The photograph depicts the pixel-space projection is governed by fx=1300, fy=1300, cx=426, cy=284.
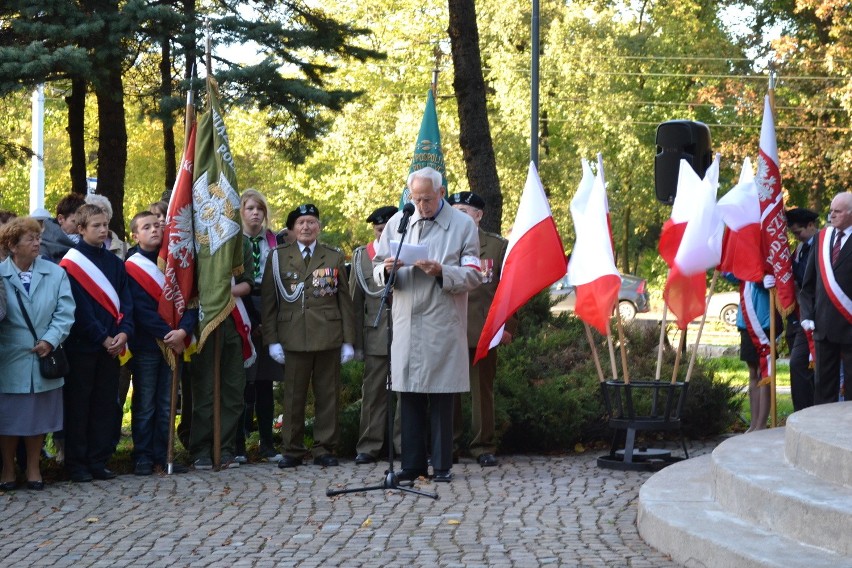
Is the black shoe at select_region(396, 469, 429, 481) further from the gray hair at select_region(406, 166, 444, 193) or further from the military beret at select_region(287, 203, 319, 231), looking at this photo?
the military beret at select_region(287, 203, 319, 231)

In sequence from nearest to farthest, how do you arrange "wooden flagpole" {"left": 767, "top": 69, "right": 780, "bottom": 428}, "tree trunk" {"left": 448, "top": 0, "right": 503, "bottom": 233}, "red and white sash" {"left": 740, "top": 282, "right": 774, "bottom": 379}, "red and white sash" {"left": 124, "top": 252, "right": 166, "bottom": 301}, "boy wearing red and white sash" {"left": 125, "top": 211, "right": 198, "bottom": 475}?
"boy wearing red and white sash" {"left": 125, "top": 211, "right": 198, "bottom": 475} < "red and white sash" {"left": 124, "top": 252, "right": 166, "bottom": 301} < "wooden flagpole" {"left": 767, "top": 69, "right": 780, "bottom": 428} < "red and white sash" {"left": 740, "top": 282, "right": 774, "bottom": 379} < "tree trunk" {"left": 448, "top": 0, "right": 503, "bottom": 233}

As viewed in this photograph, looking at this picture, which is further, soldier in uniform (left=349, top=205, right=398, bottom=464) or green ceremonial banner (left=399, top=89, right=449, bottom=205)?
green ceremonial banner (left=399, top=89, right=449, bottom=205)

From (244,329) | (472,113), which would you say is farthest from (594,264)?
(472,113)

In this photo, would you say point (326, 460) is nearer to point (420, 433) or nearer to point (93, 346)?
point (420, 433)

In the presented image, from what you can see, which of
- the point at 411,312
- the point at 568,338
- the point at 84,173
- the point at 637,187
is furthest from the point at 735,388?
the point at 637,187

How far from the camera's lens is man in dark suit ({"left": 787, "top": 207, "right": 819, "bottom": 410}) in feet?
36.8

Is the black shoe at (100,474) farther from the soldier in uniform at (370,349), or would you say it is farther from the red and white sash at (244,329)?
the soldier in uniform at (370,349)

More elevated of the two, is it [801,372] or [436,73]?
[436,73]

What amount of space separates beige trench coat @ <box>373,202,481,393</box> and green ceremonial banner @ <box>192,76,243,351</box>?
165 cm

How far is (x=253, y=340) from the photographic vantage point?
11.0 metres

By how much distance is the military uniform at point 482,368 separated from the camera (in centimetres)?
1048

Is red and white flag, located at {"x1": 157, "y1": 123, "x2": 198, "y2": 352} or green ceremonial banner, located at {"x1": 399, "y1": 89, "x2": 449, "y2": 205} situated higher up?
green ceremonial banner, located at {"x1": 399, "y1": 89, "x2": 449, "y2": 205}

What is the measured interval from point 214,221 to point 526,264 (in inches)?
99.3

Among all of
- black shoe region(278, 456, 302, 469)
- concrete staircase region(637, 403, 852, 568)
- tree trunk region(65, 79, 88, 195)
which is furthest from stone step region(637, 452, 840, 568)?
tree trunk region(65, 79, 88, 195)
